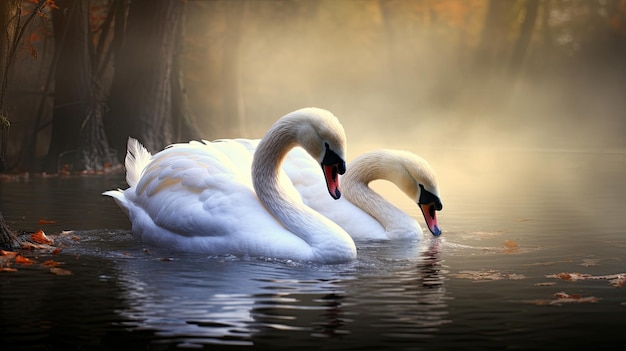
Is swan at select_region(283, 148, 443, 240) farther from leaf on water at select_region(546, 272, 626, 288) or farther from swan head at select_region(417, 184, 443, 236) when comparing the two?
leaf on water at select_region(546, 272, 626, 288)

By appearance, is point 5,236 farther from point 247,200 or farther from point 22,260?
point 247,200

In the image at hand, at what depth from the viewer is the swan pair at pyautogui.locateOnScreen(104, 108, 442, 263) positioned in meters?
8.58

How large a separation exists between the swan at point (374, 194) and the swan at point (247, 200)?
1.25 meters

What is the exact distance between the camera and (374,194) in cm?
1121

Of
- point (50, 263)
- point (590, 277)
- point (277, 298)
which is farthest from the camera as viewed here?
point (50, 263)

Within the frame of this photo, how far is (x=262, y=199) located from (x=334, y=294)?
6.67 feet

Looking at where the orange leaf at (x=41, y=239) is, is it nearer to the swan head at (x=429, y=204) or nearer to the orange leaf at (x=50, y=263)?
the orange leaf at (x=50, y=263)

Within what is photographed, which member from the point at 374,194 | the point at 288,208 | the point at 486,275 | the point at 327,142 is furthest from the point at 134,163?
the point at 486,275

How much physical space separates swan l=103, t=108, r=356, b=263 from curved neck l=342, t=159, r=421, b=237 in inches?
61.1

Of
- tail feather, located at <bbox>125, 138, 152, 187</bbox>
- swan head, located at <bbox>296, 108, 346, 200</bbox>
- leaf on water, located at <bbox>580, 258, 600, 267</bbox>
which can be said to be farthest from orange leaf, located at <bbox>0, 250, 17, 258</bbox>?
leaf on water, located at <bbox>580, 258, 600, 267</bbox>

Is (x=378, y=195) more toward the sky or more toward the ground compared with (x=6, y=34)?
more toward the ground

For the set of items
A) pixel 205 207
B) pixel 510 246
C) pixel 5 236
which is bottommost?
pixel 5 236

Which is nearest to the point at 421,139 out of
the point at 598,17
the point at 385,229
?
the point at 598,17

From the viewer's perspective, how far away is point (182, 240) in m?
9.17
